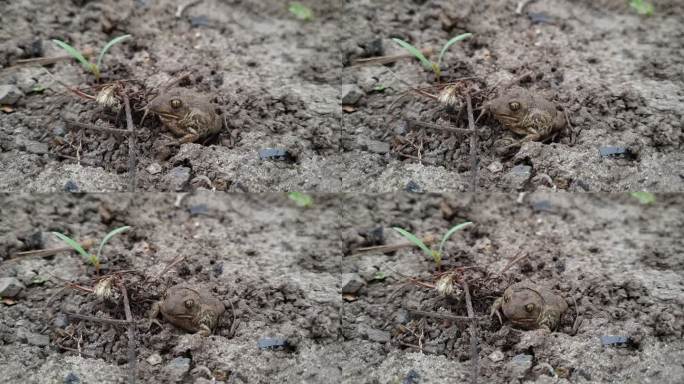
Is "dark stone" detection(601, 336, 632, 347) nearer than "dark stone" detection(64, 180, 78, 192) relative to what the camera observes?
Yes

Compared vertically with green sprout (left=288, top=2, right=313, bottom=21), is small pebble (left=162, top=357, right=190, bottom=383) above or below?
below

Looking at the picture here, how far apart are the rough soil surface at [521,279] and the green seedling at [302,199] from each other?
17 centimetres

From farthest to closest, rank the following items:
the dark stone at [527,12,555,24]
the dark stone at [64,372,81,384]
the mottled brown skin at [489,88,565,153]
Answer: the dark stone at [527,12,555,24] < the mottled brown skin at [489,88,565,153] < the dark stone at [64,372,81,384]

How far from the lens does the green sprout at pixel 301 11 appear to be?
4.05 m

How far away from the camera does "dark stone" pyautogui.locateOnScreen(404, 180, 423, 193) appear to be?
3.75 m

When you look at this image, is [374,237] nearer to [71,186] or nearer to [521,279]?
[521,279]

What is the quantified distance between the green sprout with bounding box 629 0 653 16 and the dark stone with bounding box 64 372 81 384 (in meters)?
3.11

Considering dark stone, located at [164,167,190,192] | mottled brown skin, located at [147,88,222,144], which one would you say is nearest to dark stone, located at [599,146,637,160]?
mottled brown skin, located at [147,88,222,144]

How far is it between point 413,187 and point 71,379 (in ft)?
5.53

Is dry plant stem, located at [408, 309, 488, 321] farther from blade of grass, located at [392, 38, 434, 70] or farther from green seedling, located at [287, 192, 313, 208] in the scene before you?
blade of grass, located at [392, 38, 434, 70]

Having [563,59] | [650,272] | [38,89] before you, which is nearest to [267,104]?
[38,89]

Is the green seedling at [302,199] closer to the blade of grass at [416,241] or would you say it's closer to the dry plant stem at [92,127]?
the blade of grass at [416,241]

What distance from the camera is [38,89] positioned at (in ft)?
12.5

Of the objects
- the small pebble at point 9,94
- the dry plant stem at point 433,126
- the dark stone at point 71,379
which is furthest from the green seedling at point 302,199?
the small pebble at point 9,94
